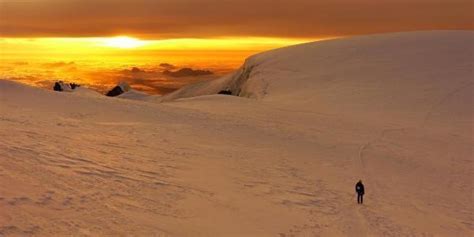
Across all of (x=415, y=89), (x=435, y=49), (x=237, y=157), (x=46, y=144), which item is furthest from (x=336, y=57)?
(x=46, y=144)

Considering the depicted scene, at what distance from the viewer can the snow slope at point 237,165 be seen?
11742mm

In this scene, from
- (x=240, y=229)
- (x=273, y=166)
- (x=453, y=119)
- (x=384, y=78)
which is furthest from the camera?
(x=384, y=78)

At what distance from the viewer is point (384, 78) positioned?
4869 cm

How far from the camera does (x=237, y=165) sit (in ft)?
60.6

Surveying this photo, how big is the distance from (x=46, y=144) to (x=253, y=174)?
7.26 m

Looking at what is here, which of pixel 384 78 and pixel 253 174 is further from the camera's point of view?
pixel 384 78

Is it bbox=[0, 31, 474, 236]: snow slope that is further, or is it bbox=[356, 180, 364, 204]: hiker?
bbox=[356, 180, 364, 204]: hiker

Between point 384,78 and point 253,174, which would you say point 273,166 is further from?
point 384,78

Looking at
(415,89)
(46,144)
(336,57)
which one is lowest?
(46,144)

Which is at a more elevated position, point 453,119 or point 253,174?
point 453,119

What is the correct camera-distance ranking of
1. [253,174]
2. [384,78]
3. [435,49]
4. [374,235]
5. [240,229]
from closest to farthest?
[240,229] → [374,235] → [253,174] → [384,78] → [435,49]

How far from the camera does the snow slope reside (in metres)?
11.7

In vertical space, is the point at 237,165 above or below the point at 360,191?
above

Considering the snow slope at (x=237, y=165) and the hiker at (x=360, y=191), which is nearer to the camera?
the snow slope at (x=237, y=165)
